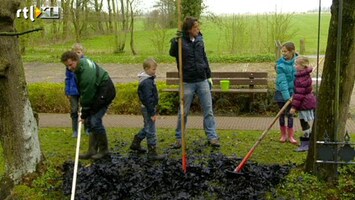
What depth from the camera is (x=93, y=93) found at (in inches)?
250

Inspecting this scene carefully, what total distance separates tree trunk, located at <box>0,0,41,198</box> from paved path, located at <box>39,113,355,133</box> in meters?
3.53

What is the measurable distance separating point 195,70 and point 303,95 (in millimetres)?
1542

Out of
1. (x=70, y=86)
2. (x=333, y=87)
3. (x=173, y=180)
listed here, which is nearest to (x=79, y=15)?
(x=70, y=86)

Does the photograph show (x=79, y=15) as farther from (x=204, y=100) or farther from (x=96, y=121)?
(x=96, y=121)

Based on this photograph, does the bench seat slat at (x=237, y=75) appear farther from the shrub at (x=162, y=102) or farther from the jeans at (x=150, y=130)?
the jeans at (x=150, y=130)

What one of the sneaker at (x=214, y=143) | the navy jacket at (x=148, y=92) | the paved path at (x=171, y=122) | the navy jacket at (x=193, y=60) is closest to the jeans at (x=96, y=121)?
the navy jacket at (x=148, y=92)

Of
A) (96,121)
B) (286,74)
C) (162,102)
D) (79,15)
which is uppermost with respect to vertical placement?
(79,15)

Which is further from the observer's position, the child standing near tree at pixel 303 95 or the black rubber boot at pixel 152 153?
the child standing near tree at pixel 303 95

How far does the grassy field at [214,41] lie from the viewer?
72.9 ft

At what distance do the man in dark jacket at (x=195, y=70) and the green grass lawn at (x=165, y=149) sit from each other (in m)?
0.37

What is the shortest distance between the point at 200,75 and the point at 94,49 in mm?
22199

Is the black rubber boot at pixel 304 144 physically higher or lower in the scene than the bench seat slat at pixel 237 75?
lower

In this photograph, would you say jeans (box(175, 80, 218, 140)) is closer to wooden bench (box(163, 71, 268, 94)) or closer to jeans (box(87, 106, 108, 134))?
jeans (box(87, 106, 108, 134))

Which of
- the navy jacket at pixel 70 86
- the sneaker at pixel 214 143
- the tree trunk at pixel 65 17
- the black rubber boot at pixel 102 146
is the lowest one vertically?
the sneaker at pixel 214 143
